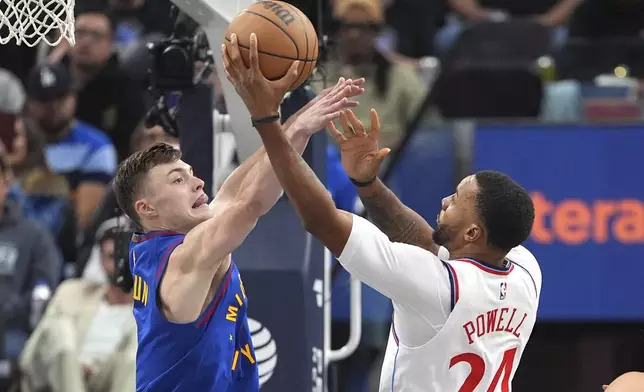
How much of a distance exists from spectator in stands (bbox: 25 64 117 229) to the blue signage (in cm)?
283

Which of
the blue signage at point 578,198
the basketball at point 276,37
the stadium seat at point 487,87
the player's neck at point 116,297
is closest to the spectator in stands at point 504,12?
the stadium seat at point 487,87

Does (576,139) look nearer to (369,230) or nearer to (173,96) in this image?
(173,96)

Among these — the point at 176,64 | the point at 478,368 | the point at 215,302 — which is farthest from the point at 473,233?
the point at 176,64

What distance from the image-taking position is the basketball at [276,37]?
4293 millimetres

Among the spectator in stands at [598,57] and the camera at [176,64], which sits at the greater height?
the spectator in stands at [598,57]

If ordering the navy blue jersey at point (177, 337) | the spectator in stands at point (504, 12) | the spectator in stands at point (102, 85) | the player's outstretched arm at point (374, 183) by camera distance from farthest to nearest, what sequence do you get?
the spectator in stands at point (504, 12) → the spectator in stands at point (102, 85) → the player's outstretched arm at point (374, 183) → the navy blue jersey at point (177, 337)

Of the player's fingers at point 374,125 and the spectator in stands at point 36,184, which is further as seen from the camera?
the spectator in stands at point 36,184

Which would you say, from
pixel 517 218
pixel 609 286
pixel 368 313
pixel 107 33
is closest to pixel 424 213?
pixel 368 313

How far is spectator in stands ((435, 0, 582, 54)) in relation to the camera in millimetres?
10875

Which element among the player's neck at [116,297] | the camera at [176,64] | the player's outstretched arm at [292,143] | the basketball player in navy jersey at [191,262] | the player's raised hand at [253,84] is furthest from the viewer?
the player's neck at [116,297]

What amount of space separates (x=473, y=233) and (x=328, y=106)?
68cm

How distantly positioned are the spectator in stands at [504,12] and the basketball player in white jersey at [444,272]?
21.4ft

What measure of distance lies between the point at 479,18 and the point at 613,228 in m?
3.44

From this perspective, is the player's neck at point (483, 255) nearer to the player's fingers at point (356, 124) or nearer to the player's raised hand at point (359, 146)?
the player's raised hand at point (359, 146)
